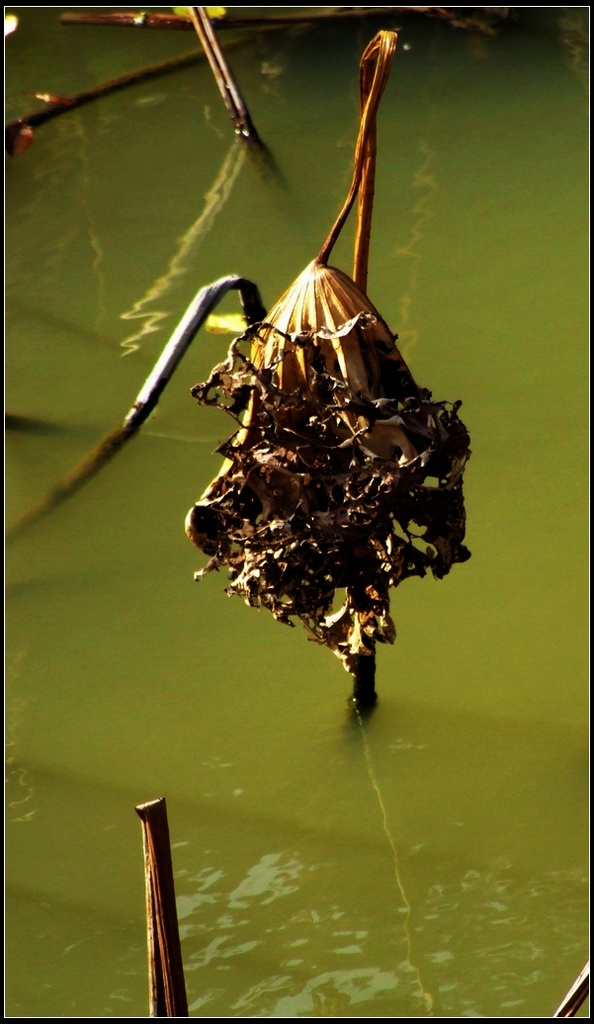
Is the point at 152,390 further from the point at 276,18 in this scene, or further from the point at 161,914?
the point at 276,18

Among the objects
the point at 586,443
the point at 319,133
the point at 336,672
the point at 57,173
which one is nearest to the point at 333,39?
the point at 319,133

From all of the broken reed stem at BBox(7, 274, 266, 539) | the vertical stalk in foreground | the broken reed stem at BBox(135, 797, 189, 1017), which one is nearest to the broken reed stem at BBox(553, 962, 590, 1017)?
the broken reed stem at BBox(135, 797, 189, 1017)

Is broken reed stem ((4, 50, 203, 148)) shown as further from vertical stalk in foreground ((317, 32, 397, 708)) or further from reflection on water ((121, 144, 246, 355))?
vertical stalk in foreground ((317, 32, 397, 708))

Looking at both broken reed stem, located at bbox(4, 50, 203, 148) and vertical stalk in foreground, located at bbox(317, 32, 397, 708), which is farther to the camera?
broken reed stem, located at bbox(4, 50, 203, 148)

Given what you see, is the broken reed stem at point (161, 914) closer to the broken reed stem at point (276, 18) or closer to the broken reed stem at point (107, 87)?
the broken reed stem at point (107, 87)

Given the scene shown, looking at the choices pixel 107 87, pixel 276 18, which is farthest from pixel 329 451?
pixel 276 18

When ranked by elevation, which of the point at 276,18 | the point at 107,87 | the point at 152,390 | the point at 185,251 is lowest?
the point at 152,390

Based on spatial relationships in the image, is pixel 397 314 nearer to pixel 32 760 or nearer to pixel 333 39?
pixel 32 760
